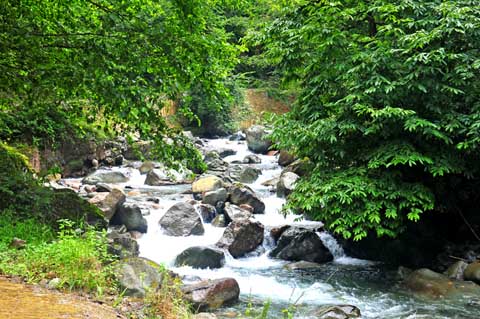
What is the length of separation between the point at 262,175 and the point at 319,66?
9.16 meters

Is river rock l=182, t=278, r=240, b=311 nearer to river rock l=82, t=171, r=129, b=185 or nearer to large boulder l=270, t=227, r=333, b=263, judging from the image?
large boulder l=270, t=227, r=333, b=263

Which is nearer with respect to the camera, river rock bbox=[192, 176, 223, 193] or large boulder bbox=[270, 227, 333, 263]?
large boulder bbox=[270, 227, 333, 263]

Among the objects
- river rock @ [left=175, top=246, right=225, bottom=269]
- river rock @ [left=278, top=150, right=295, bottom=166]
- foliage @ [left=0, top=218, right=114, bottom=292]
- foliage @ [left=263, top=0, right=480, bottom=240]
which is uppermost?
foliage @ [left=263, top=0, right=480, bottom=240]

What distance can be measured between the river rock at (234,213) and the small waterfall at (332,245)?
2.06 meters

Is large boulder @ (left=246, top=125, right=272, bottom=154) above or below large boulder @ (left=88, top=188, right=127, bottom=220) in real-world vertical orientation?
above

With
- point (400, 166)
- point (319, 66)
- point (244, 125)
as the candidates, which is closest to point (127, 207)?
point (319, 66)

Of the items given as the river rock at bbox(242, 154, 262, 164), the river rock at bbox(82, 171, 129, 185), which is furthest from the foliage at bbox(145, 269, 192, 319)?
the river rock at bbox(242, 154, 262, 164)

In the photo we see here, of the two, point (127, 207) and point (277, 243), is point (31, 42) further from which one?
point (277, 243)

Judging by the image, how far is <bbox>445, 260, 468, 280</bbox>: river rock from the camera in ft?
27.2

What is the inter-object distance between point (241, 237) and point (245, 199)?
2.70 m

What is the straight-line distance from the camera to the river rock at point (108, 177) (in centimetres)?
1501

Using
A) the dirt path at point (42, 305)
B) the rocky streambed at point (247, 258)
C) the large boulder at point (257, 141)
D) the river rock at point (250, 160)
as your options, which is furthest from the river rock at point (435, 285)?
the large boulder at point (257, 141)

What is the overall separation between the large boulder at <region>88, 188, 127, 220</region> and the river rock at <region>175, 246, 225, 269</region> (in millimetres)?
2184

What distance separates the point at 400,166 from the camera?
8188mm
